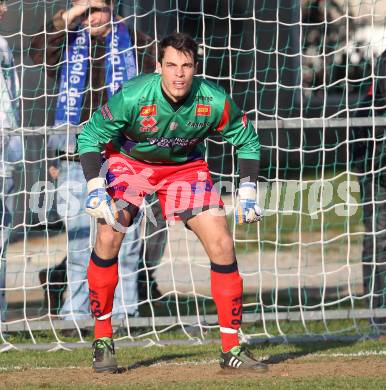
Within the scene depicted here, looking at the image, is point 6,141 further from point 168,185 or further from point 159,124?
point 159,124

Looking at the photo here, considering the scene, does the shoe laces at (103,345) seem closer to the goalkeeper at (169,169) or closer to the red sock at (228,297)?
the goalkeeper at (169,169)

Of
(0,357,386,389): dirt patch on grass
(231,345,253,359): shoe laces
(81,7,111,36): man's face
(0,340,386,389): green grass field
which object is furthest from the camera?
(81,7,111,36): man's face

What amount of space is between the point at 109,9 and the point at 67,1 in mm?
463

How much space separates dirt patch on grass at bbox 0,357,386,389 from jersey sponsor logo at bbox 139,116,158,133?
1.52m

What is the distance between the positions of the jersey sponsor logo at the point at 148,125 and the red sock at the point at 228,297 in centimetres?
92

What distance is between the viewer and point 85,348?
800 centimetres

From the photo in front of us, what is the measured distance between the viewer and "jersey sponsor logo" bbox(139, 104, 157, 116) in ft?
21.1

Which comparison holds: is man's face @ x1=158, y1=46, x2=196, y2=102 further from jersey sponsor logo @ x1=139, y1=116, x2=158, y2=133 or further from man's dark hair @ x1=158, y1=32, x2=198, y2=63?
jersey sponsor logo @ x1=139, y1=116, x2=158, y2=133


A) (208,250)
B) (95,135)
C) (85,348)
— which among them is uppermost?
(95,135)

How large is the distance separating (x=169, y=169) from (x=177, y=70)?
0.75 m

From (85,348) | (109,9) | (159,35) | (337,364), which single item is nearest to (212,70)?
(159,35)

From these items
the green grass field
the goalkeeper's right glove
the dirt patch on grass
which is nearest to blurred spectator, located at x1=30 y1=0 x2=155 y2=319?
the green grass field

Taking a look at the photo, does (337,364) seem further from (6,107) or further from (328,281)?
(328,281)

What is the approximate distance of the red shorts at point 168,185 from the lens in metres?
6.67
